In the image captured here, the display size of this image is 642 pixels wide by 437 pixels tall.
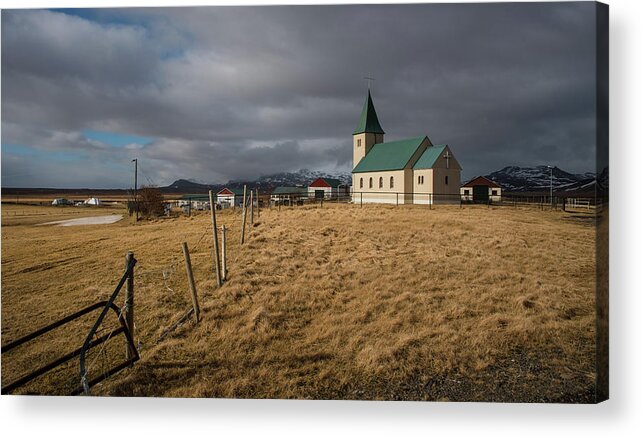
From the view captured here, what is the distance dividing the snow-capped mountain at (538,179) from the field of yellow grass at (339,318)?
375mm

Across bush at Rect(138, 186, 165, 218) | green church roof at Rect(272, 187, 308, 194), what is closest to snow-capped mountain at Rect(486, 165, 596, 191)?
green church roof at Rect(272, 187, 308, 194)

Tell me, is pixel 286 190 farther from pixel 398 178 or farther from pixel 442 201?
pixel 442 201

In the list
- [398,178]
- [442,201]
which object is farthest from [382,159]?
[442,201]

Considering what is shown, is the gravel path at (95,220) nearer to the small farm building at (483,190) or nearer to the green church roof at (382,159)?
the small farm building at (483,190)

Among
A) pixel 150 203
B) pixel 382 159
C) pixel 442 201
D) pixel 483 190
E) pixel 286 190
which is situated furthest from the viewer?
pixel 382 159

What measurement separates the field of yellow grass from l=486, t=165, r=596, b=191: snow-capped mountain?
38 centimetres

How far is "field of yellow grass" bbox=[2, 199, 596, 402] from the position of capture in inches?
137

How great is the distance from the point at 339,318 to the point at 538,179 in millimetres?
2789

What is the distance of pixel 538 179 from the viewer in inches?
177

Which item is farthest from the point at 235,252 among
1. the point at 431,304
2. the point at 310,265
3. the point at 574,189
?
the point at 574,189

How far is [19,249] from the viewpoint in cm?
431

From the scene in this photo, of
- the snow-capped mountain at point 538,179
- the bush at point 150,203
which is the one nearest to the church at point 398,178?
the snow-capped mountain at point 538,179

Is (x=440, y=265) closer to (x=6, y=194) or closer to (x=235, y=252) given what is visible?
(x=235, y=252)

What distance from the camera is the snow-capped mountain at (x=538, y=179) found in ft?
12.1
